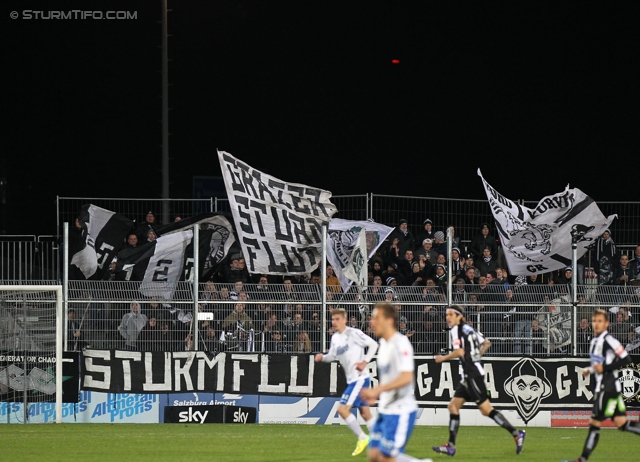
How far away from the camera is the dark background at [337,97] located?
30453 millimetres

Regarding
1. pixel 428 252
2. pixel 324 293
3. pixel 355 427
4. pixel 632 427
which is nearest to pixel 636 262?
pixel 428 252

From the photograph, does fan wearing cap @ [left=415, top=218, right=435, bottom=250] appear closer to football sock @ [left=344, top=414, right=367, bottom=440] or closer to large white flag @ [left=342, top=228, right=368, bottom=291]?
large white flag @ [left=342, top=228, right=368, bottom=291]

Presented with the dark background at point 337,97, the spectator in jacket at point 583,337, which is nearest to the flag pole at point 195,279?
the spectator in jacket at point 583,337

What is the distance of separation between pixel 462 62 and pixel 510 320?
13799mm

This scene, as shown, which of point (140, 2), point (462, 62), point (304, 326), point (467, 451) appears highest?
point (140, 2)

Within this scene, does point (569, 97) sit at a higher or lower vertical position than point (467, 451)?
higher

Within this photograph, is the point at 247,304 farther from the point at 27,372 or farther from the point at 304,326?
the point at 27,372

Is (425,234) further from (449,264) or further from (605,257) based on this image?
(605,257)

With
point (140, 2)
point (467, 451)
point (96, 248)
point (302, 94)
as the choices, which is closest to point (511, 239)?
point (467, 451)

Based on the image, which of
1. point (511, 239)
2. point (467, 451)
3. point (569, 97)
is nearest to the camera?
point (467, 451)

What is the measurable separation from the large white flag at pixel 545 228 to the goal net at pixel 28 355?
29.3ft

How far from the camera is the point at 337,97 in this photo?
102 ft

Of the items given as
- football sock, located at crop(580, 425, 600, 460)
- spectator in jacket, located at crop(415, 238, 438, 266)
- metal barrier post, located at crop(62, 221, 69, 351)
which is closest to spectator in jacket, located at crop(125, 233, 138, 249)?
metal barrier post, located at crop(62, 221, 69, 351)

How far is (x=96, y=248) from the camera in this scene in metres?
20.1
